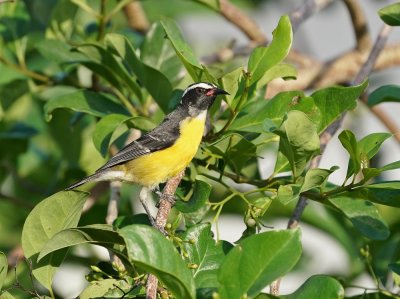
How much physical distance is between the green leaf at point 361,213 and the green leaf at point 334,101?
289 millimetres

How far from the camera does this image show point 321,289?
8.47 feet

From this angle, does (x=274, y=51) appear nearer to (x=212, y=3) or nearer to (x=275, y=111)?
(x=275, y=111)

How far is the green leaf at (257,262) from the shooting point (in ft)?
7.84

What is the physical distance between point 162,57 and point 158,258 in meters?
2.06

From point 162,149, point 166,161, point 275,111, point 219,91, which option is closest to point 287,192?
point 275,111

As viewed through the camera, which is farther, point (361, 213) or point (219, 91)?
point (219, 91)

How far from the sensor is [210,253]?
2.93 metres

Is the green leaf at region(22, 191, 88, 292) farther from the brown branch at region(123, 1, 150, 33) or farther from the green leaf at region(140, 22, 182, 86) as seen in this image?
the brown branch at region(123, 1, 150, 33)

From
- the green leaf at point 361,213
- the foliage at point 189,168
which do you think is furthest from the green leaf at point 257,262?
the green leaf at point 361,213

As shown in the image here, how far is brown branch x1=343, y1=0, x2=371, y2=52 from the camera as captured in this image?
5449 mm

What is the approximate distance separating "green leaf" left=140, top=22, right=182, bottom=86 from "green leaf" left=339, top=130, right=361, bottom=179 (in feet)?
4.44

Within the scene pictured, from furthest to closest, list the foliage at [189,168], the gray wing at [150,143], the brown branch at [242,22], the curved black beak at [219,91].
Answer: the brown branch at [242,22] < the gray wing at [150,143] < the curved black beak at [219,91] < the foliage at [189,168]

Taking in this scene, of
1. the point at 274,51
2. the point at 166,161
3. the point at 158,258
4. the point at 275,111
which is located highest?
the point at 274,51

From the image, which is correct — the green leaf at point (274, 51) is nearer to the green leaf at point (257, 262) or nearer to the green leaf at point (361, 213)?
the green leaf at point (361, 213)
